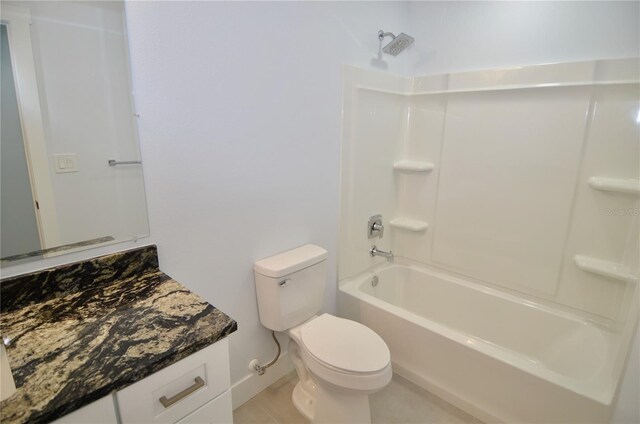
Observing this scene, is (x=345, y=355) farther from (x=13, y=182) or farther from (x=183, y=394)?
(x=13, y=182)

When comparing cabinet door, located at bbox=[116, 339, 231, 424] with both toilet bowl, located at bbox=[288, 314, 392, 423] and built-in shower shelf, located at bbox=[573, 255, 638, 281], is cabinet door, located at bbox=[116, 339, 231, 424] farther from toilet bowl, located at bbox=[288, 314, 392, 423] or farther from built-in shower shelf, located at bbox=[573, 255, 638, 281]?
built-in shower shelf, located at bbox=[573, 255, 638, 281]

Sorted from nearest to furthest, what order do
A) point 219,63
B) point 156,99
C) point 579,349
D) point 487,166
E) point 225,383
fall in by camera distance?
point 225,383, point 156,99, point 219,63, point 579,349, point 487,166

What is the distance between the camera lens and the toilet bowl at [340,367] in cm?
138

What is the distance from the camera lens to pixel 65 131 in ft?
3.48

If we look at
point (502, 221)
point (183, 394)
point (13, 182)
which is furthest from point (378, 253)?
point (13, 182)

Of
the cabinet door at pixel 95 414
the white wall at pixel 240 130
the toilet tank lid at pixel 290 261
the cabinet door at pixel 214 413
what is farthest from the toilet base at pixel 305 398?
the cabinet door at pixel 95 414

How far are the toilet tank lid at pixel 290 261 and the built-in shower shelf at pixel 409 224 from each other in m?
0.83

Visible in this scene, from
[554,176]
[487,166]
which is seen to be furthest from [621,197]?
[487,166]

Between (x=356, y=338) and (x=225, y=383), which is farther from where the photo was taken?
(x=356, y=338)

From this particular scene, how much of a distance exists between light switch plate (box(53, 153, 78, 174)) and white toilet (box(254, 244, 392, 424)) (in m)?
0.84

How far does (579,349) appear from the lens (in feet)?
5.68

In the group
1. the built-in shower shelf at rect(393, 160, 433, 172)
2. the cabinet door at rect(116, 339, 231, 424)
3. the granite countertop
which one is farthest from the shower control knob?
the cabinet door at rect(116, 339, 231, 424)

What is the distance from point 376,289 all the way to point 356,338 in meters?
0.79

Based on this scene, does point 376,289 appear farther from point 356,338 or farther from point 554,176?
point 554,176
